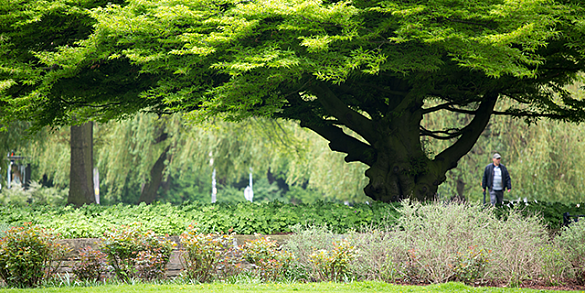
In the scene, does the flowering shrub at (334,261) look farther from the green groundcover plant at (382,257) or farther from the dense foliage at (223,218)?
the dense foliage at (223,218)

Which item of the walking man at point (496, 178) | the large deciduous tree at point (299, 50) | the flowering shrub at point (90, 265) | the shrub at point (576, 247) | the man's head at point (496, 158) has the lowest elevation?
the flowering shrub at point (90, 265)

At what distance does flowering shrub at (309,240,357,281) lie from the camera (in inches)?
268

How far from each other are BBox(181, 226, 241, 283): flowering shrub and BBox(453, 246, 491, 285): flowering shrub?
2910 millimetres

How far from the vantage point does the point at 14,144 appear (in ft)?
52.5

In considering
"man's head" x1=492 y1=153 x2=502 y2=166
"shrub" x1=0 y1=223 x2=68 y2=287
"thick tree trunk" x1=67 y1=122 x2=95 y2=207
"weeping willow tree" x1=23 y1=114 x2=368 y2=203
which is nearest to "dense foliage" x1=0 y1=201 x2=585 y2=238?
"shrub" x1=0 y1=223 x2=68 y2=287

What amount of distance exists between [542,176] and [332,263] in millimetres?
12683

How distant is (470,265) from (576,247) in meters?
1.67

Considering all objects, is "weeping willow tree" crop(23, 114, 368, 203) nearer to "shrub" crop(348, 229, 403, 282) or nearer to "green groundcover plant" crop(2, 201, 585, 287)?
"green groundcover plant" crop(2, 201, 585, 287)

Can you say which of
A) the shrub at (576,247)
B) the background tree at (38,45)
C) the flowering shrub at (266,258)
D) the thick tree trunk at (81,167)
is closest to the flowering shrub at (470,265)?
the shrub at (576,247)

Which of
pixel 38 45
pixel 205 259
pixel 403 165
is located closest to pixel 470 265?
pixel 205 259

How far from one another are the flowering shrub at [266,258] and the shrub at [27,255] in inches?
99.2

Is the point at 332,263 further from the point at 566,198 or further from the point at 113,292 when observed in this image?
the point at 566,198

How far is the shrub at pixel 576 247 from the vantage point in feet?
22.4

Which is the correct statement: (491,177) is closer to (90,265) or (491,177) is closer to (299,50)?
(299,50)
